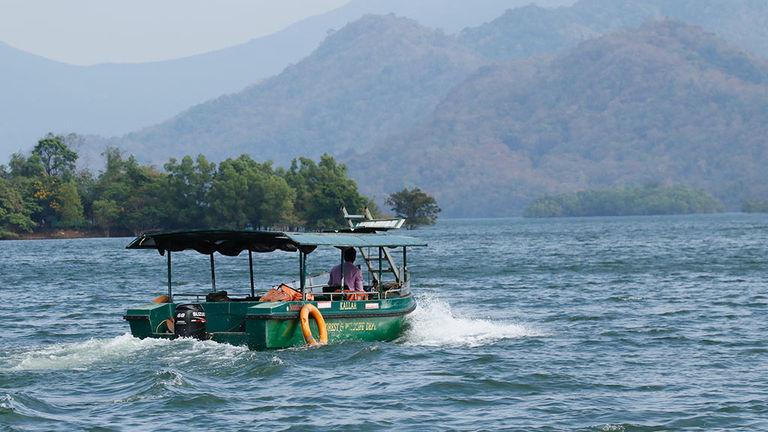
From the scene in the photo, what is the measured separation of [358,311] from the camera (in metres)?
33.7

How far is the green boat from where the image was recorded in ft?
103

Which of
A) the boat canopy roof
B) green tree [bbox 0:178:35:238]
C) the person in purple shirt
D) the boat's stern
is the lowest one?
the boat's stern

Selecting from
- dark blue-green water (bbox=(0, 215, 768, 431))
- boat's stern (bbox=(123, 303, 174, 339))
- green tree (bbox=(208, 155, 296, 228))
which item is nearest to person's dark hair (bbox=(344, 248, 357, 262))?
dark blue-green water (bbox=(0, 215, 768, 431))

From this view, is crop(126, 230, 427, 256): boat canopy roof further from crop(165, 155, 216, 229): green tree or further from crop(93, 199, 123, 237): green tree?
crop(93, 199, 123, 237): green tree

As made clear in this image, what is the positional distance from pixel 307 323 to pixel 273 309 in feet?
3.64

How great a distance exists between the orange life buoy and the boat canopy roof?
1.78 meters

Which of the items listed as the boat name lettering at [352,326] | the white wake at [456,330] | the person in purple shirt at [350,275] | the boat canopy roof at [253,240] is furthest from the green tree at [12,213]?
the boat name lettering at [352,326]

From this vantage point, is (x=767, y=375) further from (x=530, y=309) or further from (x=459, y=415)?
(x=530, y=309)

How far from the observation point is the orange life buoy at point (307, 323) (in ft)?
104

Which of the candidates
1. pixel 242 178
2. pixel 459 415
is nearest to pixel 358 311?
pixel 459 415

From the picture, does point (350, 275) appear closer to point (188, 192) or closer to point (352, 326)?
point (352, 326)

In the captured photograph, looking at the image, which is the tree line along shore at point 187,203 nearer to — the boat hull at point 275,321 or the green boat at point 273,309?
the green boat at point 273,309

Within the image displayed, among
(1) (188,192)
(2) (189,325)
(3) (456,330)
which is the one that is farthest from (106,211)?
(2) (189,325)

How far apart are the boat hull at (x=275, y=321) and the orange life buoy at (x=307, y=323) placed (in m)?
0.15
